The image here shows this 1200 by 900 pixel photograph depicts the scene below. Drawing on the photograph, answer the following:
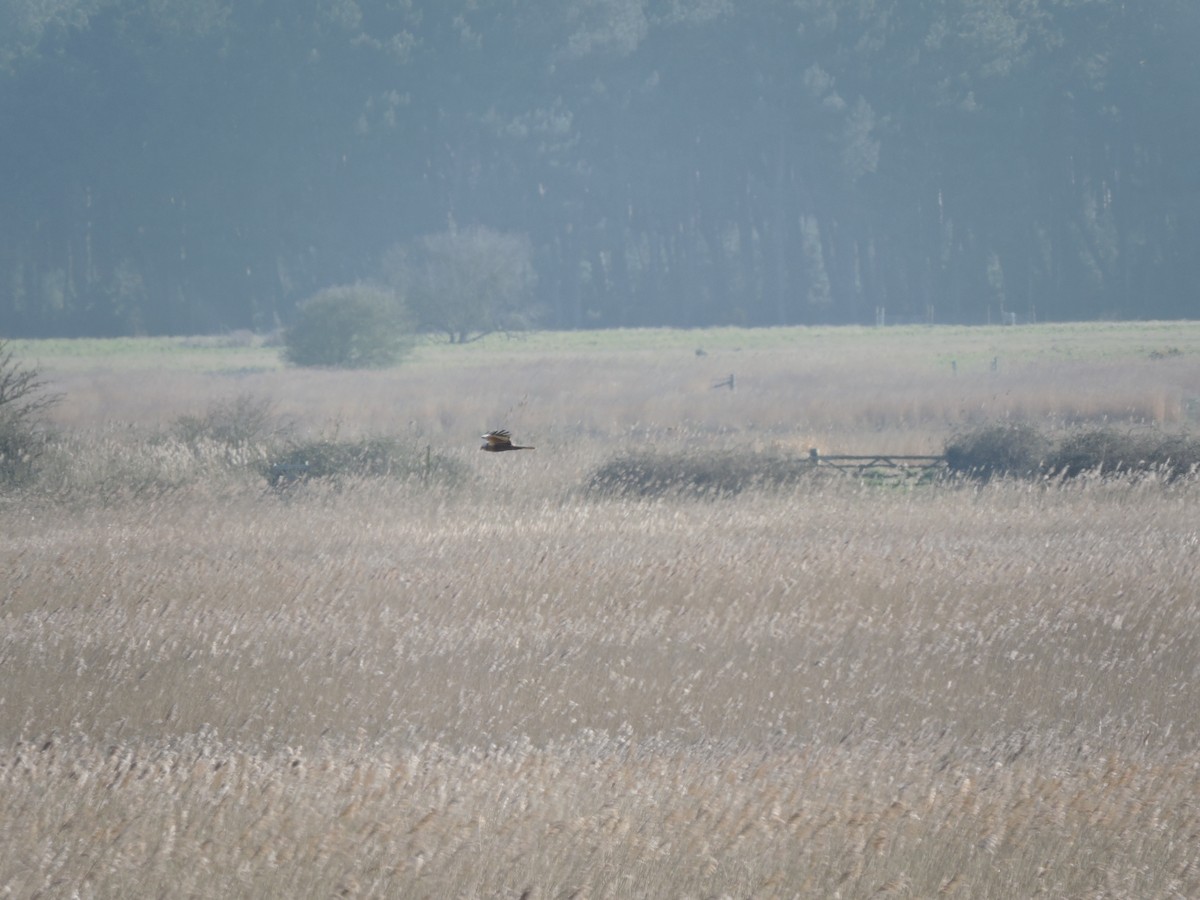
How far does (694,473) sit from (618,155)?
93.4 m

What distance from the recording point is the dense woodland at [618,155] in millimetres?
96938

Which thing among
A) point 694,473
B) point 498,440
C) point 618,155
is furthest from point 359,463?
point 618,155

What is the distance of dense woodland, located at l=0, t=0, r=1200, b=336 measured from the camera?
96.9 meters

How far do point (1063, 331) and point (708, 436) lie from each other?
44.4 m

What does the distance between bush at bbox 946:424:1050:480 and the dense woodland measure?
70987 mm

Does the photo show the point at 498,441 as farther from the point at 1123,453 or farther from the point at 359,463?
the point at 1123,453

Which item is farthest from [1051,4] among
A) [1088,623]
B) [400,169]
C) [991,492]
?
[1088,623]

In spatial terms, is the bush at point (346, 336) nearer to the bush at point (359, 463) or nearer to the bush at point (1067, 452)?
the bush at point (359, 463)

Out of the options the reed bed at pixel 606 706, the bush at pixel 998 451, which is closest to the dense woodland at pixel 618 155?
the bush at pixel 998 451

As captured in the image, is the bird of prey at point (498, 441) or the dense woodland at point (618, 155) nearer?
the bird of prey at point (498, 441)

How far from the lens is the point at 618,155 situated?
4370 inches

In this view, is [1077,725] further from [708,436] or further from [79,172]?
[79,172]

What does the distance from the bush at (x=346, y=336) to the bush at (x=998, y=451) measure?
33.2 meters

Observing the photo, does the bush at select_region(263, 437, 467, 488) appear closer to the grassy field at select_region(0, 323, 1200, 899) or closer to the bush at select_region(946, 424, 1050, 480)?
the grassy field at select_region(0, 323, 1200, 899)
